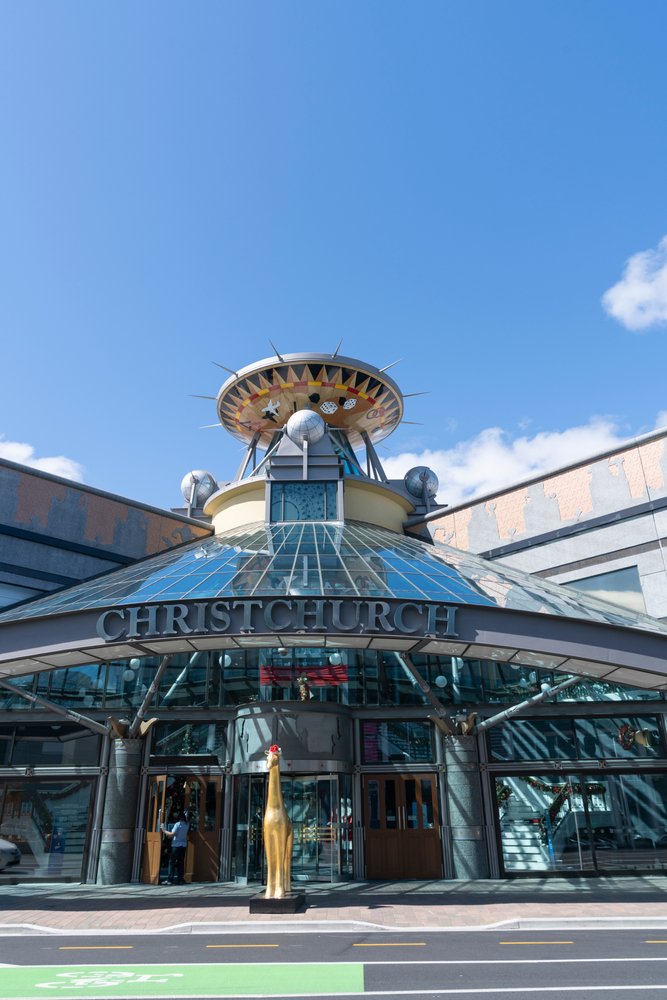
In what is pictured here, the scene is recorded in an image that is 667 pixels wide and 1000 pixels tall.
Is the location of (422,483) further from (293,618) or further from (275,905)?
(275,905)

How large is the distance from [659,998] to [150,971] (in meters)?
6.63

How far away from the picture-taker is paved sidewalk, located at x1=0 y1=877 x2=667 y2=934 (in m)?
12.8

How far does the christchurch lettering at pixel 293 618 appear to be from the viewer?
14969 mm

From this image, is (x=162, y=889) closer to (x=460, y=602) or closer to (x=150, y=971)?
(x=150, y=971)

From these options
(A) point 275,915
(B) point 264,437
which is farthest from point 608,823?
(B) point 264,437

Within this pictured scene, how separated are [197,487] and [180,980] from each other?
81.8ft

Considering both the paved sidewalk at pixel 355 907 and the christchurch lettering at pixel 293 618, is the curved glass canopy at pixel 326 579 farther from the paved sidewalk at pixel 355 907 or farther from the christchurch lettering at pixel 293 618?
the paved sidewalk at pixel 355 907

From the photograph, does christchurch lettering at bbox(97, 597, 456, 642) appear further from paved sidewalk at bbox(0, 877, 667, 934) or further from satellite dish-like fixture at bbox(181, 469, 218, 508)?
satellite dish-like fixture at bbox(181, 469, 218, 508)

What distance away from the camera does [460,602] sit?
15.7m

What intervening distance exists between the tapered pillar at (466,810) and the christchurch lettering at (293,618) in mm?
5795

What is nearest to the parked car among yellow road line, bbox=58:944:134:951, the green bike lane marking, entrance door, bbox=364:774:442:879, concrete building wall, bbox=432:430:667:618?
yellow road line, bbox=58:944:134:951

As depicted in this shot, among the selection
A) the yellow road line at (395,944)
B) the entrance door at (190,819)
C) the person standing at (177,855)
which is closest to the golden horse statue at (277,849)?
the yellow road line at (395,944)

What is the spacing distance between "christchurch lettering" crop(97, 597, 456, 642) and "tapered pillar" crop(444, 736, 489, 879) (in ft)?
19.0

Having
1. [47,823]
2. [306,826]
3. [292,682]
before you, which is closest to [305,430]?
[292,682]
